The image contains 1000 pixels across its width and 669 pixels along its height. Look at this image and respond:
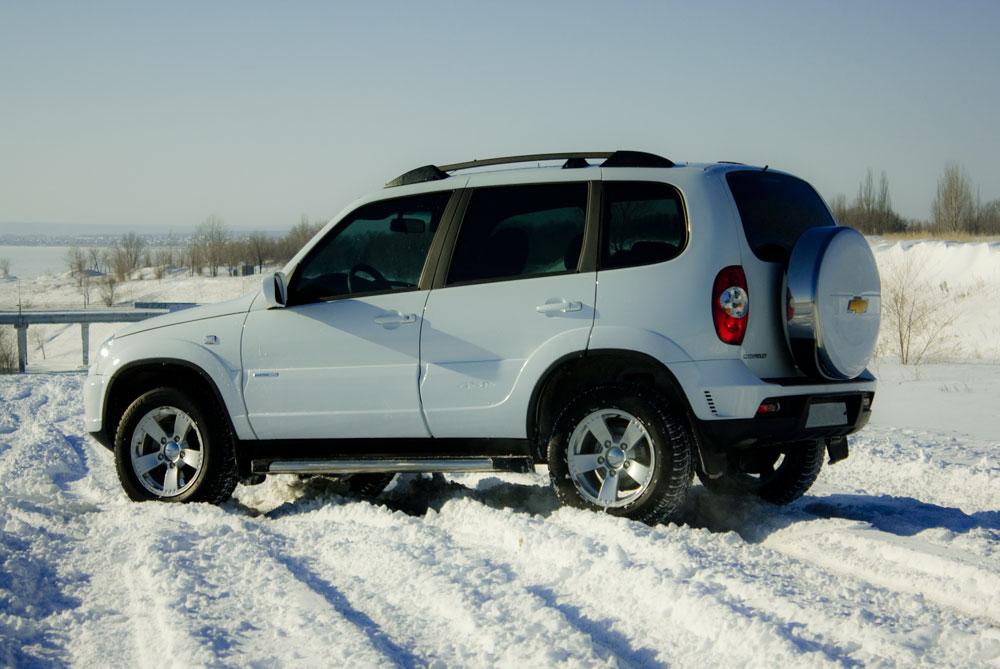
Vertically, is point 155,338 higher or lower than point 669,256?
lower

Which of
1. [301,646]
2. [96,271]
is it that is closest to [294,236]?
[301,646]

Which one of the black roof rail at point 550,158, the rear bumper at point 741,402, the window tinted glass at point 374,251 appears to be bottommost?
the rear bumper at point 741,402

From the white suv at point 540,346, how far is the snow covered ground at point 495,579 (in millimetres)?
355

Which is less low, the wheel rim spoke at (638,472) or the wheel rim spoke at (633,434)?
the wheel rim spoke at (633,434)

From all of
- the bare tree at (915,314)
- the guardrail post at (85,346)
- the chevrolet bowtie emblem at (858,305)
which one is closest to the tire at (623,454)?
the chevrolet bowtie emblem at (858,305)

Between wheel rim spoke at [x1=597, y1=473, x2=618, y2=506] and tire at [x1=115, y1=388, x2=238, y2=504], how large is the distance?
8.07ft

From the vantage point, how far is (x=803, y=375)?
5555 millimetres

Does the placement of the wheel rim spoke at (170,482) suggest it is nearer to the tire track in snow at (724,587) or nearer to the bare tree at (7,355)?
the tire track in snow at (724,587)

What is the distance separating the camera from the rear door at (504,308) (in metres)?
5.78

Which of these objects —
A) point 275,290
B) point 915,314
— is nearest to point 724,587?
point 275,290

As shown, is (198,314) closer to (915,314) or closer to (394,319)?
(394,319)

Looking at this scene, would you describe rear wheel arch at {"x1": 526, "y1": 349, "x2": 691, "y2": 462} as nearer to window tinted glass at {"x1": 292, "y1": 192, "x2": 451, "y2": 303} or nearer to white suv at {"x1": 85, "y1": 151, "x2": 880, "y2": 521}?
white suv at {"x1": 85, "y1": 151, "x2": 880, "y2": 521}

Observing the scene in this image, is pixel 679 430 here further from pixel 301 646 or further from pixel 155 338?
pixel 155 338

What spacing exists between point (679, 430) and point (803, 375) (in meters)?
0.72
